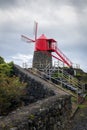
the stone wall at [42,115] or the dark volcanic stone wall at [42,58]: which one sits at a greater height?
the dark volcanic stone wall at [42,58]

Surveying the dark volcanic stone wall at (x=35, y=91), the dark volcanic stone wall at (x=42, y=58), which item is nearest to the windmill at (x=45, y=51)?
the dark volcanic stone wall at (x=42, y=58)

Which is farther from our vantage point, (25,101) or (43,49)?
(43,49)

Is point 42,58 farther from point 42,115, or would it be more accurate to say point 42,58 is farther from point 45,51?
point 42,115

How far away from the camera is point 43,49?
45.6 metres

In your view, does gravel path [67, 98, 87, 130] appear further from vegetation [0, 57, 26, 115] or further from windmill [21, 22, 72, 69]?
windmill [21, 22, 72, 69]

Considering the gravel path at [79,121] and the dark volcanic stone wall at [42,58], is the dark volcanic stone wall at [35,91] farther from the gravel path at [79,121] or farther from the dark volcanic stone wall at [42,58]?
the dark volcanic stone wall at [42,58]

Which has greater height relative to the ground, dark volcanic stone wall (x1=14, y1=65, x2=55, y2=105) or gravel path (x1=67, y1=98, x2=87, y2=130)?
dark volcanic stone wall (x1=14, y1=65, x2=55, y2=105)

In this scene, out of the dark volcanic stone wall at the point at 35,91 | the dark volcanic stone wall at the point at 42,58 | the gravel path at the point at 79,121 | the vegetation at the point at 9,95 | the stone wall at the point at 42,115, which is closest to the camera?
the stone wall at the point at 42,115

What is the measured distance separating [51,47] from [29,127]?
3362 centimetres

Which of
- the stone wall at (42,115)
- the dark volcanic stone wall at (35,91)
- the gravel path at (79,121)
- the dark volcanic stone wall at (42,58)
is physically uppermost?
the dark volcanic stone wall at (42,58)

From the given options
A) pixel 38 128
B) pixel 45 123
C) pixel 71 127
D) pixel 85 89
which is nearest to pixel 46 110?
pixel 45 123

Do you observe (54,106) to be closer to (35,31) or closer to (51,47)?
(51,47)

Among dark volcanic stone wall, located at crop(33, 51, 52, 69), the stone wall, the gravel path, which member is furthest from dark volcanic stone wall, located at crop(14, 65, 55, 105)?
dark volcanic stone wall, located at crop(33, 51, 52, 69)

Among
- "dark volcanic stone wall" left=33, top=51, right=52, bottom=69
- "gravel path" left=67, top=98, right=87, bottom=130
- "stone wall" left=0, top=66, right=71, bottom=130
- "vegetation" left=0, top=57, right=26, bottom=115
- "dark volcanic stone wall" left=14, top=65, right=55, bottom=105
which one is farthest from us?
"dark volcanic stone wall" left=33, top=51, right=52, bottom=69
